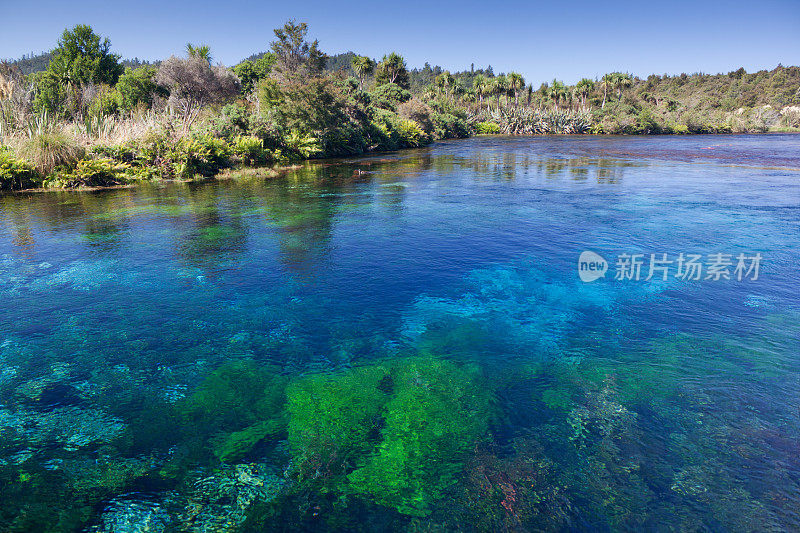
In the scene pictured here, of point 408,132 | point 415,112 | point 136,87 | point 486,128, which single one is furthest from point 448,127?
point 136,87

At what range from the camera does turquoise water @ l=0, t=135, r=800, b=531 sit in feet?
12.7

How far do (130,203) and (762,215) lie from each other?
23.7 meters

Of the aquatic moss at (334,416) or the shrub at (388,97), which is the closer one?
the aquatic moss at (334,416)

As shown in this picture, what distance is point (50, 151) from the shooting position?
63.1ft

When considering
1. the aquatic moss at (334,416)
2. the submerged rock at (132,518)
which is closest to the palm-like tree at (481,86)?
the aquatic moss at (334,416)

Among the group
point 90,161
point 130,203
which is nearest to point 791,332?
point 130,203

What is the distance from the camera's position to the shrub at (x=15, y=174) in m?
18.0

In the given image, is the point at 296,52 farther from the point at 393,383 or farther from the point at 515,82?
the point at 515,82

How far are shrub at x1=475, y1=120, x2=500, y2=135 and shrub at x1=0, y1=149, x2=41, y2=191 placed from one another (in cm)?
6910

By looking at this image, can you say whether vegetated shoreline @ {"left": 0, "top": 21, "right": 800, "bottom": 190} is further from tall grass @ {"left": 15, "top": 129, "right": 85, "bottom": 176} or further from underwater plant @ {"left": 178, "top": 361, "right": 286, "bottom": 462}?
underwater plant @ {"left": 178, "top": 361, "right": 286, "bottom": 462}

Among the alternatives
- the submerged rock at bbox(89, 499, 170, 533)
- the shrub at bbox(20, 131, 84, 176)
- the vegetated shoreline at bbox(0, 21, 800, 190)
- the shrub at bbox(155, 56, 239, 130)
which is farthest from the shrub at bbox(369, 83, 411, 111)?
the submerged rock at bbox(89, 499, 170, 533)

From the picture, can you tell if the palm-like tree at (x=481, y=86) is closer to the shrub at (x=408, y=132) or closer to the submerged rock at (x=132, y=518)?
the shrub at (x=408, y=132)

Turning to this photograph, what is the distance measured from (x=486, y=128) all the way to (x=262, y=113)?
5482cm

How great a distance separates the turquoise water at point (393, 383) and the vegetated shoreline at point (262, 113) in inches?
412
